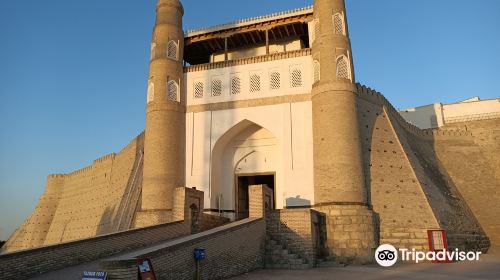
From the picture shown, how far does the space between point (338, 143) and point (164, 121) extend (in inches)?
244

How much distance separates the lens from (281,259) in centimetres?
1162

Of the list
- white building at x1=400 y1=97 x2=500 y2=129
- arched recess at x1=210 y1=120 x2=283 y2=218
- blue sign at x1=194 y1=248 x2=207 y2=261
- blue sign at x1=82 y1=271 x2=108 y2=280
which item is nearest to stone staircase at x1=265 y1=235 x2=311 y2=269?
blue sign at x1=194 y1=248 x2=207 y2=261

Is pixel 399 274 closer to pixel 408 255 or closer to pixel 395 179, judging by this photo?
pixel 408 255

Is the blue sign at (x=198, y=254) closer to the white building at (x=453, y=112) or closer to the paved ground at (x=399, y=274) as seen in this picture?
the paved ground at (x=399, y=274)

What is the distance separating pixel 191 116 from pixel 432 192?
9.14m

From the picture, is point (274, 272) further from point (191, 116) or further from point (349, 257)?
point (191, 116)

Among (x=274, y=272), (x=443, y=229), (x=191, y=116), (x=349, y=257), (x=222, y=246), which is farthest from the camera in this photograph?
(x=191, y=116)

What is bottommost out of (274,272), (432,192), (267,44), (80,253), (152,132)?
(274,272)

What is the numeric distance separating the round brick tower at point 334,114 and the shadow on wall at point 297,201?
43 centimetres

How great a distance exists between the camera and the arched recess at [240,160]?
53.8 feet

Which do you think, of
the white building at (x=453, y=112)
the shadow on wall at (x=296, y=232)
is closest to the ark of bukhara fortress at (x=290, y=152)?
the shadow on wall at (x=296, y=232)

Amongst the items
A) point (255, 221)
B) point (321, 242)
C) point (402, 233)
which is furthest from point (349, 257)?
point (255, 221)

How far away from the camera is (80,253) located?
28.4 ft

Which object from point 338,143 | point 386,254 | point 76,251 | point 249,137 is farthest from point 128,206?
point 386,254
